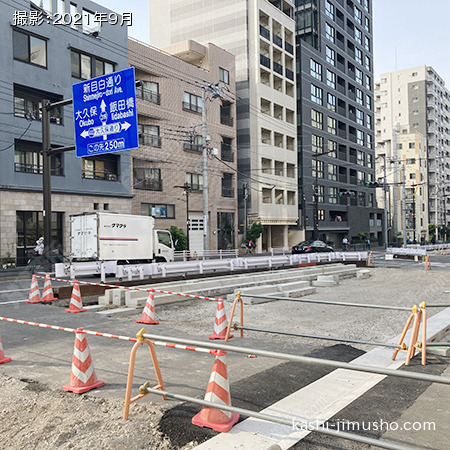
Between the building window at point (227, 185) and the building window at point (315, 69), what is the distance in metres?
23.9

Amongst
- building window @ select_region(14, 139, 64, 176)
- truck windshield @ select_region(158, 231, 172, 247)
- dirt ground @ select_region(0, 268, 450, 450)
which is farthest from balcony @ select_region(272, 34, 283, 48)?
dirt ground @ select_region(0, 268, 450, 450)

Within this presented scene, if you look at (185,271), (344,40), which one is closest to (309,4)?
(344,40)

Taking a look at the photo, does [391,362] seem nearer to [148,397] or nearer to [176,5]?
[148,397]

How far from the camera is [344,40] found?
72.3 metres

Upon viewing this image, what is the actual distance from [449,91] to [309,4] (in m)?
80.9

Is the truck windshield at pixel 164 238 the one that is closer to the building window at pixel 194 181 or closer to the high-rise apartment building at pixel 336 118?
the building window at pixel 194 181

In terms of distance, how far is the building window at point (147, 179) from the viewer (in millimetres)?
37831

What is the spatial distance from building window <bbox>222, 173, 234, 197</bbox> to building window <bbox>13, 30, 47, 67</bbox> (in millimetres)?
22782

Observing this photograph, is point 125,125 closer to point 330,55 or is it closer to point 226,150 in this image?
point 226,150

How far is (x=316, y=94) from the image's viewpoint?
6328cm

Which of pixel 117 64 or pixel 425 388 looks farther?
pixel 117 64

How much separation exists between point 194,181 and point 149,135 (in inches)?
279

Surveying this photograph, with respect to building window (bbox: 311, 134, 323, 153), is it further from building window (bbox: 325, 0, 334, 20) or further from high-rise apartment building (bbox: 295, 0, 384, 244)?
building window (bbox: 325, 0, 334, 20)

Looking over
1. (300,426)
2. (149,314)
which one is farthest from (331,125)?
(300,426)
